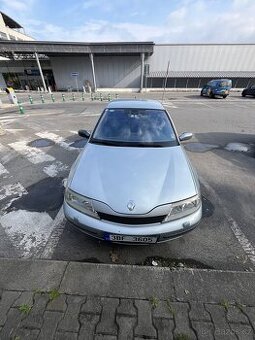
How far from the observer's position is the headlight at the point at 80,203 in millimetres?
2199

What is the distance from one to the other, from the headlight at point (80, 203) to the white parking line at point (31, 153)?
349cm

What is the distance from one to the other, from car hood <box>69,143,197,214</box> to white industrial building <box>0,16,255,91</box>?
29309 mm

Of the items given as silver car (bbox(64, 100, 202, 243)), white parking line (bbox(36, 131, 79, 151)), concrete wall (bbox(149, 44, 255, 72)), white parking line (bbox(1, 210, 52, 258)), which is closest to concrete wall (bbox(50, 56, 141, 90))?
concrete wall (bbox(149, 44, 255, 72))

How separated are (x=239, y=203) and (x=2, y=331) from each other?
3941 millimetres

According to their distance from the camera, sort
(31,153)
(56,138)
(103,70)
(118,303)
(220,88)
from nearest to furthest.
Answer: (118,303) → (31,153) → (56,138) → (220,88) → (103,70)

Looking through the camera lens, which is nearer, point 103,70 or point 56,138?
point 56,138

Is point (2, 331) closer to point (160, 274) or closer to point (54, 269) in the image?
point (54, 269)

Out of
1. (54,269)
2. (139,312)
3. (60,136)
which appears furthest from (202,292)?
(60,136)

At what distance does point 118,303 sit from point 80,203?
1.16 m

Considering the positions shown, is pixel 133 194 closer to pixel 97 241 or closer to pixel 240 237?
pixel 97 241

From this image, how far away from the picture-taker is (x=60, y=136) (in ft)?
25.3

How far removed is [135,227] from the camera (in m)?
2.12

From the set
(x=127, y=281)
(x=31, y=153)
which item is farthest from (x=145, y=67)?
(x=127, y=281)

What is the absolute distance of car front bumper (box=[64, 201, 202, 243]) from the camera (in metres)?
2.11
